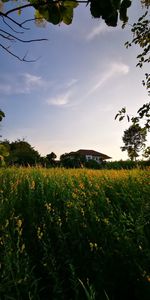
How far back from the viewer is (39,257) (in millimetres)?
4141

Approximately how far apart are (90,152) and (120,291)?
284 feet

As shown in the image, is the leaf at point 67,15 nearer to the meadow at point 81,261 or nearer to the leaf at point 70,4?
the leaf at point 70,4

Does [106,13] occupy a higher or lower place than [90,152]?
lower

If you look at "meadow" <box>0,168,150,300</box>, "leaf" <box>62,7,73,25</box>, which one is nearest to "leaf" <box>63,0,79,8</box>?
"leaf" <box>62,7,73,25</box>

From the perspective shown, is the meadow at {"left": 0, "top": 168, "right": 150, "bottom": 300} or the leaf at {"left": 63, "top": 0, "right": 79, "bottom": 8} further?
the meadow at {"left": 0, "top": 168, "right": 150, "bottom": 300}

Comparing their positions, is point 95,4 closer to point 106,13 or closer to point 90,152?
point 106,13

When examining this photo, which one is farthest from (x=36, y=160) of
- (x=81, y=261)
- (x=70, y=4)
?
(x=70, y=4)

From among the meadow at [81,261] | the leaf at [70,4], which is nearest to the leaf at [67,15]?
the leaf at [70,4]

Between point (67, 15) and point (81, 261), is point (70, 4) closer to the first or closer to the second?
point (67, 15)

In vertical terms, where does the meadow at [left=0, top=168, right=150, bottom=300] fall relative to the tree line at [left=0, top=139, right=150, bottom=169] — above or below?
below

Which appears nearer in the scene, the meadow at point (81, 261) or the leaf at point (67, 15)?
the leaf at point (67, 15)

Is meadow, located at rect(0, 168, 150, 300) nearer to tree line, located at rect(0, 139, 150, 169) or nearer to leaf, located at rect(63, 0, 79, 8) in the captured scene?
tree line, located at rect(0, 139, 150, 169)

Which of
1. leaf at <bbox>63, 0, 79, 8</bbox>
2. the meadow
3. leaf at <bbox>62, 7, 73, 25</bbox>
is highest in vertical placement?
leaf at <bbox>63, 0, 79, 8</bbox>

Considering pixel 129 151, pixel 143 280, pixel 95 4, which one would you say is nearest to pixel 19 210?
pixel 129 151
